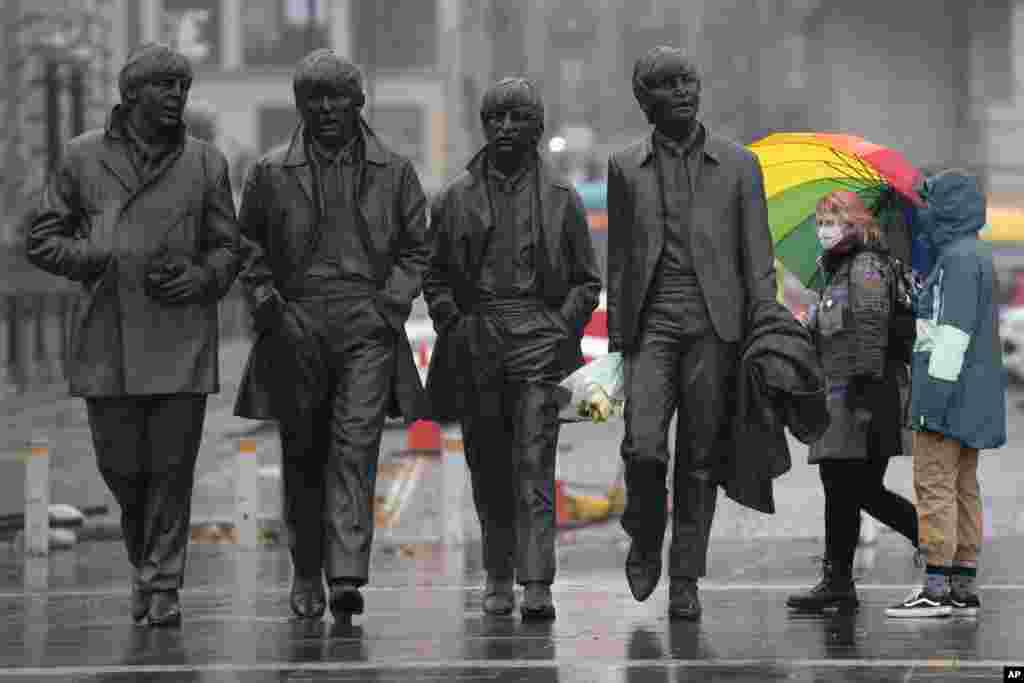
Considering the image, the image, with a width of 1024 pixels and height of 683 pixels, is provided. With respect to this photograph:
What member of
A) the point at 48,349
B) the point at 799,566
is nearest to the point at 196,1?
the point at 48,349

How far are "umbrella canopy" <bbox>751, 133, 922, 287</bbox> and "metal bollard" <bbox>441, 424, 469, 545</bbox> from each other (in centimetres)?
398

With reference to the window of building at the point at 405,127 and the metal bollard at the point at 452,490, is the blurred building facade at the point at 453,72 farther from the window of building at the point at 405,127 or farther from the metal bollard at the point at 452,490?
the metal bollard at the point at 452,490

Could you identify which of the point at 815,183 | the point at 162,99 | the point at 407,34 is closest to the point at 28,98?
the point at 407,34

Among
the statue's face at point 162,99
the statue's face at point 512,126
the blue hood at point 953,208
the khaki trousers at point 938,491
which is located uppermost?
the statue's face at point 162,99

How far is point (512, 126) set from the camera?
33.1 feet

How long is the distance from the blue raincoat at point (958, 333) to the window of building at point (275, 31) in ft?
248

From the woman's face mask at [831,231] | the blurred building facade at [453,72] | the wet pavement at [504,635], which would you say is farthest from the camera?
the blurred building facade at [453,72]

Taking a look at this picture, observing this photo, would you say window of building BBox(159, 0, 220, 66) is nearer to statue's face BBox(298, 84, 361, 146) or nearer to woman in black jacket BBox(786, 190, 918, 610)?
woman in black jacket BBox(786, 190, 918, 610)

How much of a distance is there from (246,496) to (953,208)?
620 centimetres

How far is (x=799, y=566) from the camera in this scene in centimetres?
1309

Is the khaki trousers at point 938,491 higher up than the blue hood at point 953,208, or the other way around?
the blue hood at point 953,208

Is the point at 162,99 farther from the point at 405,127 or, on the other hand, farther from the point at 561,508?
the point at 405,127

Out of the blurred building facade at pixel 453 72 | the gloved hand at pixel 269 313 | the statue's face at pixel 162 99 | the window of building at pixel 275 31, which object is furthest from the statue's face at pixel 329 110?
the window of building at pixel 275 31

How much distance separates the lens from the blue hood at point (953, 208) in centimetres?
1005
